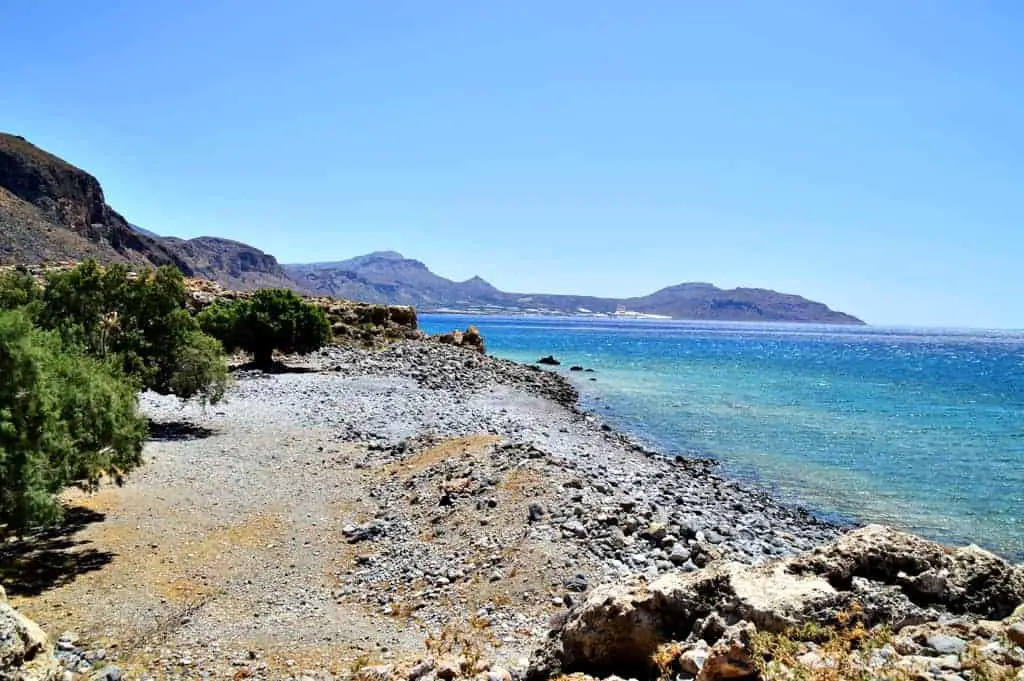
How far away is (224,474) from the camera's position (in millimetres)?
21031

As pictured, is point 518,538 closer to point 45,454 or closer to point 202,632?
point 202,632

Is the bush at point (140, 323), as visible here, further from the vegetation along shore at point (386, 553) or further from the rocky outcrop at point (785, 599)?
the rocky outcrop at point (785, 599)

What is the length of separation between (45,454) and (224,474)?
930 cm

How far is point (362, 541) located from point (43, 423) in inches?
268

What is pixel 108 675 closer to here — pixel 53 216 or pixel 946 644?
pixel 946 644

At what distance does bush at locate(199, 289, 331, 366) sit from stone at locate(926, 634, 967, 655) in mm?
46899

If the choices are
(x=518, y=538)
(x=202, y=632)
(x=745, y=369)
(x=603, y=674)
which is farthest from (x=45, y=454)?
(x=745, y=369)

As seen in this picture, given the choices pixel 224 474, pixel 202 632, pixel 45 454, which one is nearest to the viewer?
pixel 202 632

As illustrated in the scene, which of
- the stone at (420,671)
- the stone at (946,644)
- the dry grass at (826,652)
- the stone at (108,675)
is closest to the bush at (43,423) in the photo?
the stone at (108,675)

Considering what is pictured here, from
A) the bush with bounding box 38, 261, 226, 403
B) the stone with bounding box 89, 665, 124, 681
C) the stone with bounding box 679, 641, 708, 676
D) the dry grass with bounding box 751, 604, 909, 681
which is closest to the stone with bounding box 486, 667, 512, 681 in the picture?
the stone with bounding box 679, 641, 708, 676

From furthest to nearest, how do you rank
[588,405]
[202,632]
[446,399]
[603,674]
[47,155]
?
[47,155] → [588,405] → [446,399] → [202,632] → [603,674]

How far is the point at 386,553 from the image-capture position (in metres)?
14.9

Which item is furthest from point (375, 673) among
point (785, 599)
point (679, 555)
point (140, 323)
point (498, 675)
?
point (140, 323)

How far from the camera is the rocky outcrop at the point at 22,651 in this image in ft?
22.0
